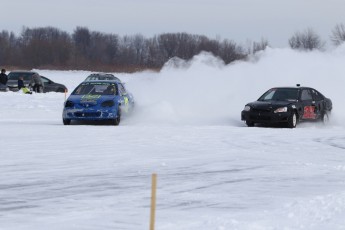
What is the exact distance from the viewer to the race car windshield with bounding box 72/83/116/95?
20922 millimetres

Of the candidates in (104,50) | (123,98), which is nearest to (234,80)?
(123,98)

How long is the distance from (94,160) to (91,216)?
4880 millimetres

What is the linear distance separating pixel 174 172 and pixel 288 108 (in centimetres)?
1001

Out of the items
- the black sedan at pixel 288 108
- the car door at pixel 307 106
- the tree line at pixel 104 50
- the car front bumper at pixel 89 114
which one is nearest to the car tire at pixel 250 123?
the black sedan at pixel 288 108

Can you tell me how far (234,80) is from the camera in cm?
2881

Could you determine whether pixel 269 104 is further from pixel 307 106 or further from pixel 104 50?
pixel 104 50

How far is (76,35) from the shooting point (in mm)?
125250

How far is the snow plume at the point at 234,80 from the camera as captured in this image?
2625 centimetres

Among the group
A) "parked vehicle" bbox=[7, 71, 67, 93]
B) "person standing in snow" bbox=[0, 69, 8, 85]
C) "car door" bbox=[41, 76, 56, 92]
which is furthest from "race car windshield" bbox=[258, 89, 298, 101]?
"car door" bbox=[41, 76, 56, 92]

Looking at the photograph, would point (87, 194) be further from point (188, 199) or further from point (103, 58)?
point (103, 58)

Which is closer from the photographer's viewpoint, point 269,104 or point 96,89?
point 269,104

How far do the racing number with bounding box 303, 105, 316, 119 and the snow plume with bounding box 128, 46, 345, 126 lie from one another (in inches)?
113

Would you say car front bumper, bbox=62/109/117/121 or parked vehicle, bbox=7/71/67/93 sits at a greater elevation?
parked vehicle, bbox=7/71/67/93

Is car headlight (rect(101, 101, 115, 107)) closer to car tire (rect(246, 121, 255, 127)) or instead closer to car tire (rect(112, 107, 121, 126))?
car tire (rect(112, 107, 121, 126))
